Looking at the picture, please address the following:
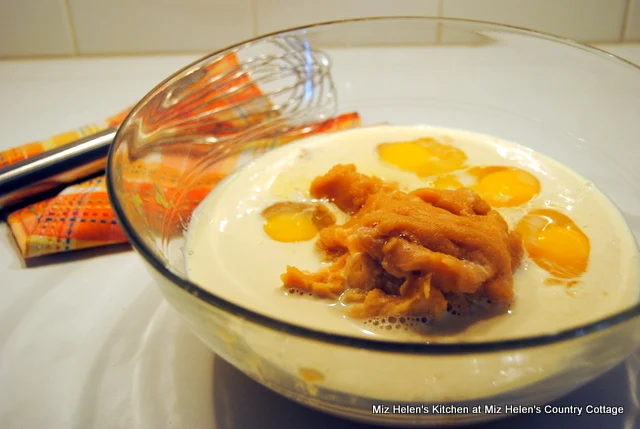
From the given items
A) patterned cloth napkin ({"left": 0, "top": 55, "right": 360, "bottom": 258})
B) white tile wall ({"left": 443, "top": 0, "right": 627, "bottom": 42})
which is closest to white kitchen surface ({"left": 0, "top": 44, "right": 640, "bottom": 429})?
patterned cloth napkin ({"left": 0, "top": 55, "right": 360, "bottom": 258})

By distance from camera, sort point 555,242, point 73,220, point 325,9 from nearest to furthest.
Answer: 1. point 555,242
2. point 73,220
3. point 325,9

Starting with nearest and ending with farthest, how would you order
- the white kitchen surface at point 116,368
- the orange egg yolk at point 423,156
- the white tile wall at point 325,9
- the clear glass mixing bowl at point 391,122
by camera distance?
the clear glass mixing bowl at point 391,122
the white kitchen surface at point 116,368
the orange egg yolk at point 423,156
the white tile wall at point 325,9

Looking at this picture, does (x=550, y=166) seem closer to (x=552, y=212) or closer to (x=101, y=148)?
(x=552, y=212)

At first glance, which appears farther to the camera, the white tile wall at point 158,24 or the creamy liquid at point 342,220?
the white tile wall at point 158,24

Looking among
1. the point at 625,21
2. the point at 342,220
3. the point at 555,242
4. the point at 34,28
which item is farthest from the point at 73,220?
the point at 625,21

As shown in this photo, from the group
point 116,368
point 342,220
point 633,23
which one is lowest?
point 116,368

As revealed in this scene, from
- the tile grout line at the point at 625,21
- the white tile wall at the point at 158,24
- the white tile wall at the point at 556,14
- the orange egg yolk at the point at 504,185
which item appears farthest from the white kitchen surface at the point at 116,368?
the tile grout line at the point at 625,21

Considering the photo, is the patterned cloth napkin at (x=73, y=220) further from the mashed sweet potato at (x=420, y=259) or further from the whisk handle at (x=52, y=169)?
the mashed sweet potato at (x=420, y=259)

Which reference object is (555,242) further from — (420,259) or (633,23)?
(633,23)
